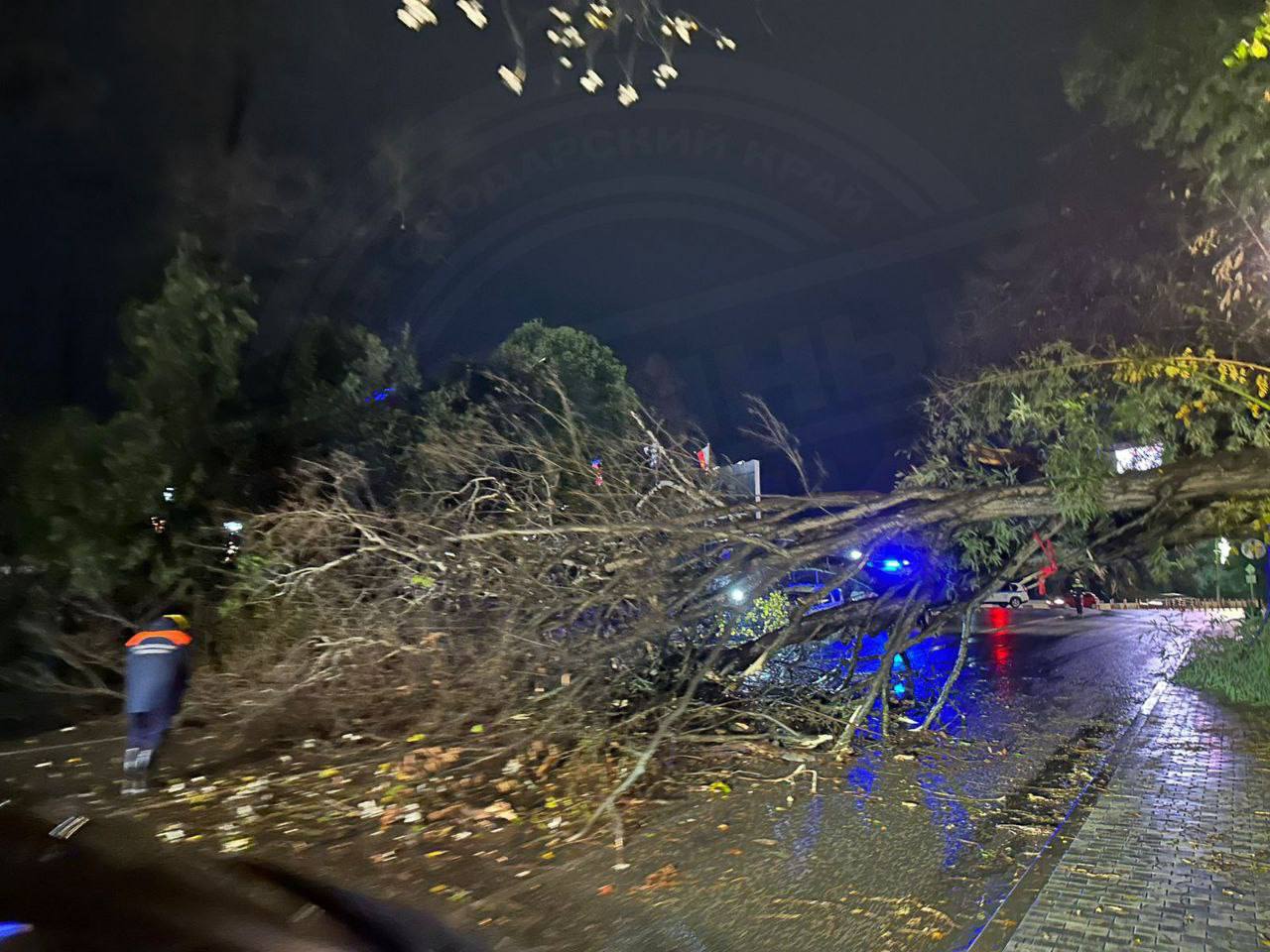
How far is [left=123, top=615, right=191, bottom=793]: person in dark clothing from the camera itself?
6949mm

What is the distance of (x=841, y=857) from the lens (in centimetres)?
550

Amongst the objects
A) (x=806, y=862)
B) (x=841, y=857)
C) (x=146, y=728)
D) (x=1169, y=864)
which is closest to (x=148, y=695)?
(x=146, y=728)

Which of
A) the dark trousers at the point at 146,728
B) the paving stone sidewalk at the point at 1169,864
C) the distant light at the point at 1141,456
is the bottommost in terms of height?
the paving stone sidewalk at the point at 1169,864

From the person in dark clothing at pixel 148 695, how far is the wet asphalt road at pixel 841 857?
138 inches

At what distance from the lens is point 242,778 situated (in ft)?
23.3

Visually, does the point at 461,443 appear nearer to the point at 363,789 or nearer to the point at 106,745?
the point at 363,789

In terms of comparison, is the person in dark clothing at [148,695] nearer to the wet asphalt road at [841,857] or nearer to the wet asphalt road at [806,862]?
the wet asphalt road at [806,862]

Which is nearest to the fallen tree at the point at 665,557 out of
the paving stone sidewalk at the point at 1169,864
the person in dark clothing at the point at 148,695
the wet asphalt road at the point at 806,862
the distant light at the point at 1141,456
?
the distant light at the point at 1141,456

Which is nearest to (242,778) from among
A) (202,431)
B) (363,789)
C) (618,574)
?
(363,789)

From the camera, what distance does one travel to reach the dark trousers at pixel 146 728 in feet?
22.9

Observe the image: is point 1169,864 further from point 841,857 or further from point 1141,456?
point 1141,456

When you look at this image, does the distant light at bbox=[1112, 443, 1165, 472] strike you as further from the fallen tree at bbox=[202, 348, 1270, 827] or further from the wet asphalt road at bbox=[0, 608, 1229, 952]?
the wet asphalt road at bbox=[0, 608, 1229, 952]

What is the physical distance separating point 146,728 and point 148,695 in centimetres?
23

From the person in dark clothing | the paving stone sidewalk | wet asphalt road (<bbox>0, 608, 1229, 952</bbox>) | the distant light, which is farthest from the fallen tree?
the paving stone sidewalk
